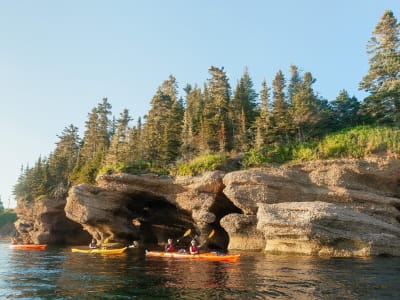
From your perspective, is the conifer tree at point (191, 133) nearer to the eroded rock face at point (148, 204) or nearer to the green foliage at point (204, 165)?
the green foliage at point (204, 165)

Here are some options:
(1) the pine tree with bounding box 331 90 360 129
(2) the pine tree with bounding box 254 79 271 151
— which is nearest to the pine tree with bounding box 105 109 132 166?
(2) the pine tree with bounding box 254 79 271 151

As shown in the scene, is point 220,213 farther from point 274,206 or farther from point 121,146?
point 121,146

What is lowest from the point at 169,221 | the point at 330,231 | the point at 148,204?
the point at 330,231

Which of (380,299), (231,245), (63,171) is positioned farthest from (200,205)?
(63,171)

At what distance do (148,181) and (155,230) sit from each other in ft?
51.8

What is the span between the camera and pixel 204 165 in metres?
36.3

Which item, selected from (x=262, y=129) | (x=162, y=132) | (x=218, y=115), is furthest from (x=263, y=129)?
(x=162, y=132)

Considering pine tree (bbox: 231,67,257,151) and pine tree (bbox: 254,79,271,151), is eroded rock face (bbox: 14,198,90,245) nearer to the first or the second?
pine tree (bbox: 231,67,257,151)

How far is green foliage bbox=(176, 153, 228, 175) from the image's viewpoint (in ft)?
119

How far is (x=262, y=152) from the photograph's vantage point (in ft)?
120

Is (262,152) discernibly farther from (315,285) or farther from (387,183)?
(315,285)

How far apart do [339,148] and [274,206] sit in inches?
357

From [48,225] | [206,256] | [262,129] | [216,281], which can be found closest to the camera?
[216,281]

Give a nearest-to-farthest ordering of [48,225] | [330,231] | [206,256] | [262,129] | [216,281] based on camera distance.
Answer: [216,281] < [206,256] < [330,231] < [262,129] < [48,225]
